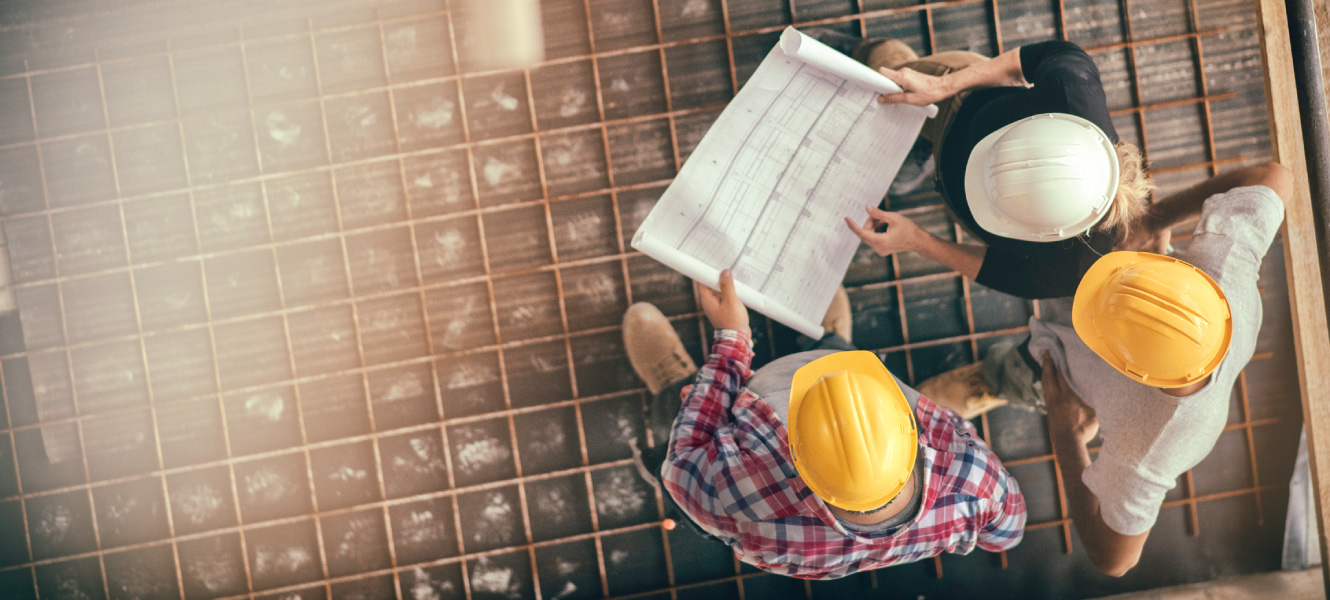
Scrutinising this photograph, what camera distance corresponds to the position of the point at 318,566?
247cm

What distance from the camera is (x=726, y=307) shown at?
208 cm

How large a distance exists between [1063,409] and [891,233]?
815 mm

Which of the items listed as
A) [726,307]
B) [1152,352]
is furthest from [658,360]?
[1152,352]

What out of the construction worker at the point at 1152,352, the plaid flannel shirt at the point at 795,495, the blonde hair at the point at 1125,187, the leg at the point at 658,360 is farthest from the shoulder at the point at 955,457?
the leg at the point at 658,360

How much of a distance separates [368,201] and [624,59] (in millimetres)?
1170

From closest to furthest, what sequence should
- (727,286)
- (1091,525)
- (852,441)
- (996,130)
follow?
(852,441) < (996,130) < (1091,525) < (727,286)

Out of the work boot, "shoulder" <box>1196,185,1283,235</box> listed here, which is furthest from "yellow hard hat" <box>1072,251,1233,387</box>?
the work boot

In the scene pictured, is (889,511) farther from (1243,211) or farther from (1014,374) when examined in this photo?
(1243,211)

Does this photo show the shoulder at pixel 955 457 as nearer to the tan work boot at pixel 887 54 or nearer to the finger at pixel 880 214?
the finger at pixel 880 214

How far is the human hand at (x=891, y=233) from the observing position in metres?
2.14

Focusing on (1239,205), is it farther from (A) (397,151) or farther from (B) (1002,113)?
(A) (397,151)

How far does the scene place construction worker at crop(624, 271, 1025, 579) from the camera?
59.9 inches

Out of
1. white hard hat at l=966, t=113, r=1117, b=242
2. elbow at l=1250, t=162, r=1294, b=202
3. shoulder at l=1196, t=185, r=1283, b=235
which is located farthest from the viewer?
elbow at l=1250, t=162, r=1294, b=202

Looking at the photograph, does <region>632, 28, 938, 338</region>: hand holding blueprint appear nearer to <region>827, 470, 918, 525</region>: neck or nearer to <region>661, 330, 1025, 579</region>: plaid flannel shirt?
<region>661, 330, 1025, 579</region>: plaid flannel shirt
